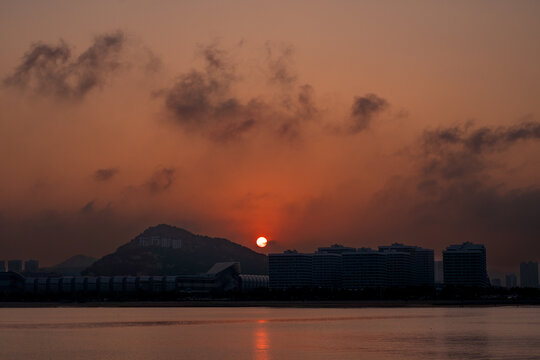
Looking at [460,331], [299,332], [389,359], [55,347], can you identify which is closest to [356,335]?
[299,332]

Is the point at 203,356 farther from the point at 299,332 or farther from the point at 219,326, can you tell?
the point at 219,326

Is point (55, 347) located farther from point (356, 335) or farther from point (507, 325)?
point (507, 325)

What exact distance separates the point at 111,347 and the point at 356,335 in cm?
3189

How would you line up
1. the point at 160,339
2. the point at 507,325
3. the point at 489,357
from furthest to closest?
the point at 507,325 → the point at 160,339 → the point at 489,357

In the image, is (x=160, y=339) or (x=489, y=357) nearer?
(x=489, y=357)

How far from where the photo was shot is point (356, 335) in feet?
369

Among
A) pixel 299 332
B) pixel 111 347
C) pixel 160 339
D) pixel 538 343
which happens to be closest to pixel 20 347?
pixel 111 347

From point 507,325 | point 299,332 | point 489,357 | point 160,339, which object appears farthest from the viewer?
point 507,325

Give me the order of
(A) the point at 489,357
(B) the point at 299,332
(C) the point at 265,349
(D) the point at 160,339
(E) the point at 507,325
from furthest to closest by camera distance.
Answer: (E) the point at 507,325 < (B) the point at 299,332 < (D) the point at 160,339 < (C) the point at 265,349 < (A) the point at 489,357

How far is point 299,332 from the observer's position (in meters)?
119

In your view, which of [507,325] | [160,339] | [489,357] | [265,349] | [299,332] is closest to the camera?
[489,357]

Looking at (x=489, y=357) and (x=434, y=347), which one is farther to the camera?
(x=434, y=347)

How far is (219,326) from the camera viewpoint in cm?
13725

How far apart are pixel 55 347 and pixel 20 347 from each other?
3.82 m
